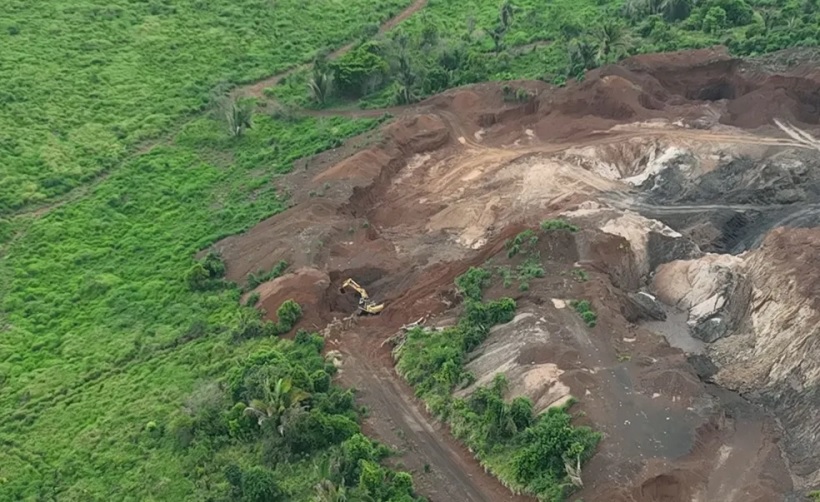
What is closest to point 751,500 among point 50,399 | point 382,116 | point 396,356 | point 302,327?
point 396,356

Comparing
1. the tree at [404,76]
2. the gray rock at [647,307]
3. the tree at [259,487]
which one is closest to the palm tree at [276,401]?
the tree at [259,487]

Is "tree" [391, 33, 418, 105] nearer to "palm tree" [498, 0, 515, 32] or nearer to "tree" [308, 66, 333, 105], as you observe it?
"tree" [308, 66, 333, 105]

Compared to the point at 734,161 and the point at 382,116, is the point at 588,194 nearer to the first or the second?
the point at 734,161

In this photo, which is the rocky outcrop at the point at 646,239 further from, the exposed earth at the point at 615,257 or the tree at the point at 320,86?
the tree at the point at 320,86

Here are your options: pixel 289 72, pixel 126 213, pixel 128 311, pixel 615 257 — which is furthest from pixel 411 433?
pixel 289 72

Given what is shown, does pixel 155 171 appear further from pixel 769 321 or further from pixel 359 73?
pixel 769 321

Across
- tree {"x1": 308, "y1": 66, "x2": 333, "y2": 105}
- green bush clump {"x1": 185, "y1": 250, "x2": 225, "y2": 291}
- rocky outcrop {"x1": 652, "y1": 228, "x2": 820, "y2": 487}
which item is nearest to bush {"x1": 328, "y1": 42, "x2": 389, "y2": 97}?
tree {"x1": 308, "y1": 66, "x2": 333, "y2": 105}
